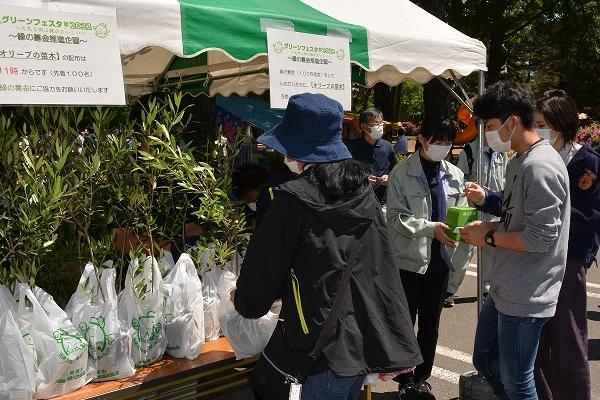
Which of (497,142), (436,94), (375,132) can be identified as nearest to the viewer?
(497,142)

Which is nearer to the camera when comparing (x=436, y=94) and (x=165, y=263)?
(x=165, y=263)

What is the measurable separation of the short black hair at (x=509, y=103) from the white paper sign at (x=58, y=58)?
160cm

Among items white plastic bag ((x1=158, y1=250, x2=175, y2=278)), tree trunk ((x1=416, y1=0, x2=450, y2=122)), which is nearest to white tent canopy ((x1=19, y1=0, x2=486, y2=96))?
white plastic bag ((x1=158, y1=250, x2=175, y2=278))

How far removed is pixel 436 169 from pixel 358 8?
115 cm

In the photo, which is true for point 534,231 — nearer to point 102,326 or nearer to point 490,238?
point 490,238

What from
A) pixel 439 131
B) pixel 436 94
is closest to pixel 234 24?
pixel 439 131

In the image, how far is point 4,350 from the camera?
2375 millimetres

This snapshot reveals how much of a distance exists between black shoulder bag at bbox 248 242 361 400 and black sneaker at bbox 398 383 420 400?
167 centimetres

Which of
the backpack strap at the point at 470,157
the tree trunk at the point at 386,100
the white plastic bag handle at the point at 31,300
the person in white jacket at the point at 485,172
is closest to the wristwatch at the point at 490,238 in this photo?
the white plastic bag handle at the point at 31,300

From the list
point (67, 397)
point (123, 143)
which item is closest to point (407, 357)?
point (67, 397)

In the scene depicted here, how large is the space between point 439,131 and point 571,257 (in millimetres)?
970

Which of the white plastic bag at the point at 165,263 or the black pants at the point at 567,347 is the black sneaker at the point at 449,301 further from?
the white plastic bag at the point at 165,263

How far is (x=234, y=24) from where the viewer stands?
3023 millimetres

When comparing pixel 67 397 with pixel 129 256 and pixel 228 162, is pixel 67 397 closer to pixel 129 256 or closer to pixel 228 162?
pixel 129 256
